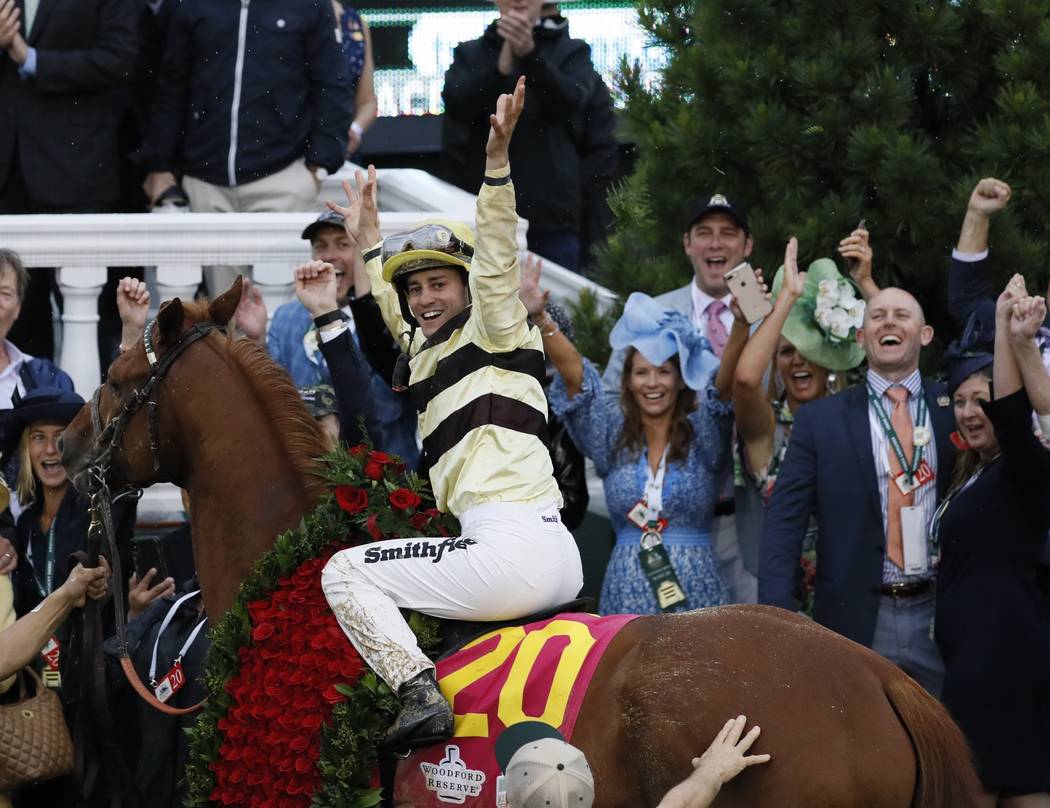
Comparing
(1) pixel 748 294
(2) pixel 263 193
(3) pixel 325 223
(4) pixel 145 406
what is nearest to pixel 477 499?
(4) pixel 145 406

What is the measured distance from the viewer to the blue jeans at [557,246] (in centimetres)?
957

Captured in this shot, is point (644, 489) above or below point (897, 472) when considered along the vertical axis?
below

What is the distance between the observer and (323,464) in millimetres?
5609

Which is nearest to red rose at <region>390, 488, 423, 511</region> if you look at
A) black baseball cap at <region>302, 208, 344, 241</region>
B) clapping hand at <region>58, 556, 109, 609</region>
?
clapping hand at <region>58, 556, 109, 609</region>

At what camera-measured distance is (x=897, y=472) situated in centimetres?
648

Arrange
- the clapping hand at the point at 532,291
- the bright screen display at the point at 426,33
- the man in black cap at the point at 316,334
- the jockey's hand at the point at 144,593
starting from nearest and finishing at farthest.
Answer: the jockey's hand at the point at 144,593 → the clapping hand at the point at 532,291 → the man in black cap at the point at 316,334 → the bright screen display at the point at 426,33

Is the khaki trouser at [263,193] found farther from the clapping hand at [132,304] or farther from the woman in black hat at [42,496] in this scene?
the clapping hand at [132,304]

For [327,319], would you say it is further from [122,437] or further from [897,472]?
[897,472]

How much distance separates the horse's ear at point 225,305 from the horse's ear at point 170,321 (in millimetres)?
133

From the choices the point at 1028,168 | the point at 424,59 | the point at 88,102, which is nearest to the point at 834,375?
the point at 1028,168

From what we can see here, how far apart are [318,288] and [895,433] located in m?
2.26

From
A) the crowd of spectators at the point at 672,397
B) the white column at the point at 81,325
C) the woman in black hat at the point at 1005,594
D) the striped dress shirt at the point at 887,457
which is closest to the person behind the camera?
the woman in black hat at the point at 1005,594

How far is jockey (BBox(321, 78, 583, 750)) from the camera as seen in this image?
16.5 feet

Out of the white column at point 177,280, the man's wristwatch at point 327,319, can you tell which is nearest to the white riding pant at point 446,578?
the man's wristwatch at point 327,319
